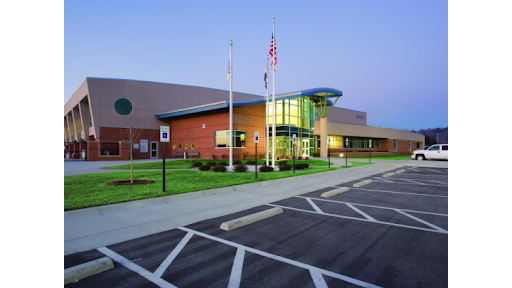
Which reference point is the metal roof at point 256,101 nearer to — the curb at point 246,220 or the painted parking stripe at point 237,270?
the curb at point 246,220

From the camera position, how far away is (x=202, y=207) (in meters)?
8.21

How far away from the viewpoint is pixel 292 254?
4773 millimetres

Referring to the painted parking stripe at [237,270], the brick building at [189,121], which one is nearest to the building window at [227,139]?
the brick building at [189,121]

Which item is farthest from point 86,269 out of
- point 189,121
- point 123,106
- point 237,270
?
point 123,106

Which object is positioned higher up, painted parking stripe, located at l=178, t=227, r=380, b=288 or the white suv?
the white suv

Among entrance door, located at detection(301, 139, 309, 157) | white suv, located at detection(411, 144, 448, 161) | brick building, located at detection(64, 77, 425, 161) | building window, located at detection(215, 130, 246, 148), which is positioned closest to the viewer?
building window, located at detection(215, 130, 246, 148)

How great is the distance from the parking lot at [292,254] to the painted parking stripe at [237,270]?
14 millimetres

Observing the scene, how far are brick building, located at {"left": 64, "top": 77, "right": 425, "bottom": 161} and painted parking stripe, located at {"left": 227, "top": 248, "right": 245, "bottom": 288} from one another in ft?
84.0

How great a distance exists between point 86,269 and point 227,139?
27.7 m

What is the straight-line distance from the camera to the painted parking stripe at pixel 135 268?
3839 mm

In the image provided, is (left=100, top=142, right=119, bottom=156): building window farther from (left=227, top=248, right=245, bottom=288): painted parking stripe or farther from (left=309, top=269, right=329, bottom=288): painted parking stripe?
(left=309, top=269, right=329, bottom=288): painted parking stripe

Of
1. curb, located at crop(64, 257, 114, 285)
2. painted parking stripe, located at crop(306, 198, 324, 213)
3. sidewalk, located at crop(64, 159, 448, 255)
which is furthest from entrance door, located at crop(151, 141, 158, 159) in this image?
curb, located at crop(64, 257, 114, 285)

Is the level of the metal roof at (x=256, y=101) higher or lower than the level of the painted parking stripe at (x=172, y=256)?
higher

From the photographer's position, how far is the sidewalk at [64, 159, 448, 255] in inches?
222
